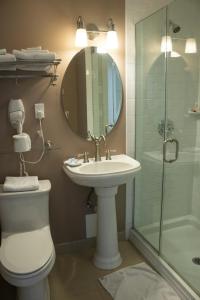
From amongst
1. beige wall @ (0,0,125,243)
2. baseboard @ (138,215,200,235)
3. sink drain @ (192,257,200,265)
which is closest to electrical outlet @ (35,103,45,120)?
beige wall @ (0,0,125,243)

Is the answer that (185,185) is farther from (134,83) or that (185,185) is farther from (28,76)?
(28,76)

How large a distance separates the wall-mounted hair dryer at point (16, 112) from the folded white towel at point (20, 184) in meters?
0.37

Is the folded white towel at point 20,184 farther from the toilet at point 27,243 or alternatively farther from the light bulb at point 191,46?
the light bulb at point 191,46

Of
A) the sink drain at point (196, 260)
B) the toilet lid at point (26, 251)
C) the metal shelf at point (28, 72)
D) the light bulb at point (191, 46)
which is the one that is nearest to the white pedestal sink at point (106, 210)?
the toilet lid at point (26, 251)

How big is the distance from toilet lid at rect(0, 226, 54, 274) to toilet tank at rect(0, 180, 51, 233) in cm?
7

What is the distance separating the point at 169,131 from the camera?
218 cm

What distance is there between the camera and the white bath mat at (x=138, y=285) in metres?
1.85

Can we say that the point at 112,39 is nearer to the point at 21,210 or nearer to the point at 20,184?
the point at 20,184

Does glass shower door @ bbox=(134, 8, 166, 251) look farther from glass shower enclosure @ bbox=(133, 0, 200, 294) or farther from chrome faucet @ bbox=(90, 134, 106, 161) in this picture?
chrome faucet @ bbox=(90, 134, 106, 161)

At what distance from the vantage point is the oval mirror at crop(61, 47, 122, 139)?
84.4 inches

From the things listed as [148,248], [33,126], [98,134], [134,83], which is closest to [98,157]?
[98,134]

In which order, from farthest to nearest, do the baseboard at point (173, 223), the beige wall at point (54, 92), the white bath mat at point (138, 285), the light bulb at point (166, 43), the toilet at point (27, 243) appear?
the baseboard at point (173, 223), the light bulb at point (166, 43), the beige wall at point (54, 92), the white bath mat at point (138, 285), the toilet at point (27, 243)

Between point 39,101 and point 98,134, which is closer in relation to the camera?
point 39,101

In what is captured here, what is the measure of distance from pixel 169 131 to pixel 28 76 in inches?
47.8
